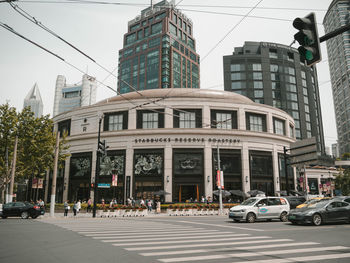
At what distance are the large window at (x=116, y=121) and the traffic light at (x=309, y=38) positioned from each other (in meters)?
34.9

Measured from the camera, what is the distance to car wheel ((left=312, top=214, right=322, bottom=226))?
14822mm

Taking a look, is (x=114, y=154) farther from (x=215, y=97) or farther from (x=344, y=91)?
(x=344, y=91)

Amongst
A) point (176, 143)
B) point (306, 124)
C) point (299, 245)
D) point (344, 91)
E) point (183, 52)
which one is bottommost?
point (299, 245)

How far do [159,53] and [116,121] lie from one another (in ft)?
254

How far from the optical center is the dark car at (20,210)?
22.8 m

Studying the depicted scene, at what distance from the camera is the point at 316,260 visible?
6758 mm

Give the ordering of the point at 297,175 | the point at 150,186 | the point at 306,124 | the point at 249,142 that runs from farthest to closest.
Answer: the point at 306,124, the point at 297,175, the point at 249,142, the point at 150,186

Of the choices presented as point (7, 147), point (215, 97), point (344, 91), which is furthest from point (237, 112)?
point (344, 91)

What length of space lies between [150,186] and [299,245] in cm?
2906

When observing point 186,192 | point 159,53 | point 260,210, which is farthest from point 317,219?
point 159,53

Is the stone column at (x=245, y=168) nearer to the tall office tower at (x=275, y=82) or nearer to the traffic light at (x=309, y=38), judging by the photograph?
the traffic light at (x=309, y=38)

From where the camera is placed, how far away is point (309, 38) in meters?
6.32

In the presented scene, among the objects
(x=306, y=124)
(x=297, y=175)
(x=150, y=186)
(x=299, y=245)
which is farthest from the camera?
(x=306, y=124)

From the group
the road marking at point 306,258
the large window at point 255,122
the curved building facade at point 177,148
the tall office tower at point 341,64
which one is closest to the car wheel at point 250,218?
the road marking at point 306,258
